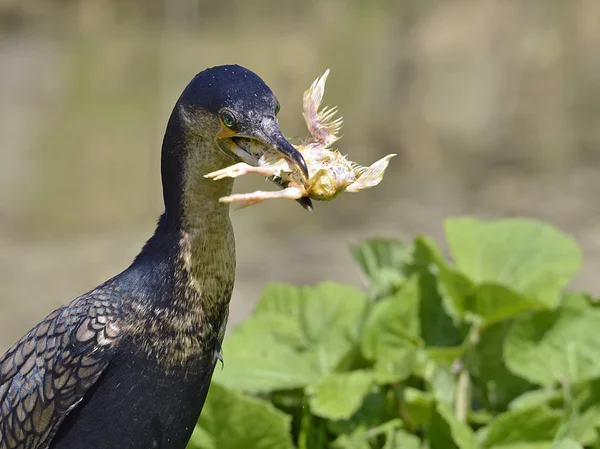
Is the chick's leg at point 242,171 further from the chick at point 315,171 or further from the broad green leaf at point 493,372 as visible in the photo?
the broad green leaf at point 493,372

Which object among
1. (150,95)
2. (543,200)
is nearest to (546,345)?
(543,200)

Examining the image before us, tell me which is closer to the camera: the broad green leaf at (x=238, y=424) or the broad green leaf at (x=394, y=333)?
the broad green leaf at (x=238, y=424)

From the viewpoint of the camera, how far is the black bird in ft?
6.79

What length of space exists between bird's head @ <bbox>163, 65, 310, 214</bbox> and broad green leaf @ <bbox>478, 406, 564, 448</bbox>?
1266 millimetres

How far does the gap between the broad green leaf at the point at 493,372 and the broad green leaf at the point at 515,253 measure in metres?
0.17

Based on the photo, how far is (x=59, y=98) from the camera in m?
8.73

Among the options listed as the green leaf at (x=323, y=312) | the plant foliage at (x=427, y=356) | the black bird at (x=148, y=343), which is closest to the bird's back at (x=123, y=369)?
the black bird at (x=148, y=343)

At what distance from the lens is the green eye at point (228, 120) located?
72.9 inches

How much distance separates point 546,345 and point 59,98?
651 cm

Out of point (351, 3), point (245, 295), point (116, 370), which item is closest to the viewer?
point (116, 370)

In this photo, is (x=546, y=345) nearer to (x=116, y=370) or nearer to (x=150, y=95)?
(x=116, y=370)

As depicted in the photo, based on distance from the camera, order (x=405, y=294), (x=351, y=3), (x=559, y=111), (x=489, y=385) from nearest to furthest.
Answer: (x=405, y=294) → (x=489, y=385) → (x=559, y=111) → (x=351, y=3)

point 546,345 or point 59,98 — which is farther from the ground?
point 59,98

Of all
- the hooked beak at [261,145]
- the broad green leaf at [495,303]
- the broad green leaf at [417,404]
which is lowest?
the broad green leaf at [417,404]
